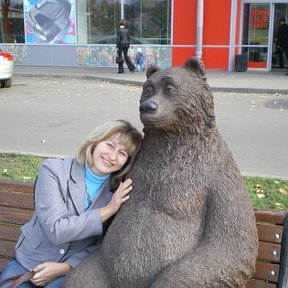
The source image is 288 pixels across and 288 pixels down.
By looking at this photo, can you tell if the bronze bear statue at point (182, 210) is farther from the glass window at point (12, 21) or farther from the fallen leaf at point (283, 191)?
the glass window at point (12, 21)

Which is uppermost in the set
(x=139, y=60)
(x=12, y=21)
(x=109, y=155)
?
(x=12, y=21)

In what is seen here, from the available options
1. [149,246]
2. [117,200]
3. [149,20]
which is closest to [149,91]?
[117,200]

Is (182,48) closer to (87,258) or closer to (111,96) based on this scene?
(111,96)

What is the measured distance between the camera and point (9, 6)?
66.8ft

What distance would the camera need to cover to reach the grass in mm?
4727

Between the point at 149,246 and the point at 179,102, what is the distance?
2.00ft

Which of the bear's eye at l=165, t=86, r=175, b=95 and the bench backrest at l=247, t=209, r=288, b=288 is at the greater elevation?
the bear's eye at l=165, t=86, r=175, b=95

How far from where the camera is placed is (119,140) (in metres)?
2.46

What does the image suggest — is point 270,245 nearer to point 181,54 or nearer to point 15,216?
point 15,216

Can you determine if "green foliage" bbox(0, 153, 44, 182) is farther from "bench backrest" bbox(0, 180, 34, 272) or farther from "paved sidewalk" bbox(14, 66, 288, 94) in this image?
"paved sidewalk" bbox(14, 66, 288, 94)

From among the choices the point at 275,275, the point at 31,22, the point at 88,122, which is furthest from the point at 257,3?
the point at 275,275

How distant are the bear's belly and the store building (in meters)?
15.9

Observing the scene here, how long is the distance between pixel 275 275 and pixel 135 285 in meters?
0.87

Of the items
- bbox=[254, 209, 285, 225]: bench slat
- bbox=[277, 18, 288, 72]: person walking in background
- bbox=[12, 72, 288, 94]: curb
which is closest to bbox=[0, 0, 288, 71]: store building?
bbox=[277, 18, 288, 72]: person walking in background
